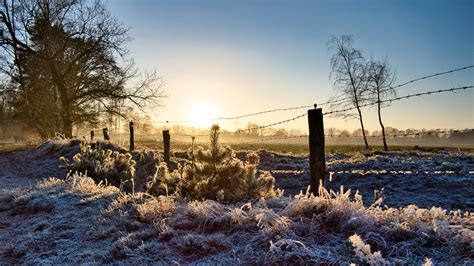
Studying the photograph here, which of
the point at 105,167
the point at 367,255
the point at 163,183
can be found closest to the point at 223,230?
the point at 367,255

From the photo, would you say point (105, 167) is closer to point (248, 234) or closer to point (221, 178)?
point (221, 178)

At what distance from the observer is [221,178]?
5.86 metres

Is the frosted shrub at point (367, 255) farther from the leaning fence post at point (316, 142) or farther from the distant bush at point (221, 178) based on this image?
the leaning fence post at point (316, 142)

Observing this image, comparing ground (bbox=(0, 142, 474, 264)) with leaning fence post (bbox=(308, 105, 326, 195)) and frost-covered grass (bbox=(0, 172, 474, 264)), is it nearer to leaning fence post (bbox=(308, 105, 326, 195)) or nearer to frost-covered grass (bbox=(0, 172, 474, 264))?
frost-covered grass (bbox=(0, 172, 474, 264))

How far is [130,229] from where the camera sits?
4824 mm

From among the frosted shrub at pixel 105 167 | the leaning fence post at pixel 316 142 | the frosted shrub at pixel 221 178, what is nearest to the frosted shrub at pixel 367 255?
the frosted shrub at pixel 221 178

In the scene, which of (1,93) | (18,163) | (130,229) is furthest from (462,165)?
(1,93)

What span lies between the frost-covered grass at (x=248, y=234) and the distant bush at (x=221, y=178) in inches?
18.1

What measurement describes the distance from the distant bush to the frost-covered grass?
1.51 ft

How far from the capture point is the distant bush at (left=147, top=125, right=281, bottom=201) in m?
5.69

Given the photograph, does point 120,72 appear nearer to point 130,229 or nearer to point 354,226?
point 130,229

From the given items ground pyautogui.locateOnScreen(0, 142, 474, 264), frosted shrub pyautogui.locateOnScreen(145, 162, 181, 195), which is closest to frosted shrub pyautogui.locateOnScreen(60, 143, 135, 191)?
ground pyautogui.locateOnScreen(0, 142, 474, 264)

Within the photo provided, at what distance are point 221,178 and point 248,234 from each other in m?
2.05

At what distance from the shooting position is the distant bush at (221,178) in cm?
569
